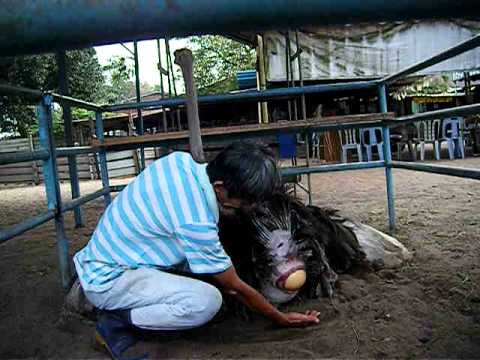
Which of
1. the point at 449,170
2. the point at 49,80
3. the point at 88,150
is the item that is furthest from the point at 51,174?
the point at 49,80

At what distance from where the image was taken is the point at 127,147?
3016 millimetres

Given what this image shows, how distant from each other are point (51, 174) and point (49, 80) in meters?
13.0

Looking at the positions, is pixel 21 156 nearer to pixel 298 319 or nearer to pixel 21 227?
pixel 21 227

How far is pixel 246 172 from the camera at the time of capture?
1.47 meters

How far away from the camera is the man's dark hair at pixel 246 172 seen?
1.47 metres

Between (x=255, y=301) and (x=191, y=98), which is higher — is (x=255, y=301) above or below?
below

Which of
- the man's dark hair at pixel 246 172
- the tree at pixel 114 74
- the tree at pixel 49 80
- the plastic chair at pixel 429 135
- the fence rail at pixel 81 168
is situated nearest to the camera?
the man's dark hair at pixel 246 172

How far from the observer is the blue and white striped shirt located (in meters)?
1.53

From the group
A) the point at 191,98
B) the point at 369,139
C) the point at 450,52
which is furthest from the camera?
the point at 369,139

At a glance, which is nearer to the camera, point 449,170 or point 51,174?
point 449,170

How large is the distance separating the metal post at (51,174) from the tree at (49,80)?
37.9ft

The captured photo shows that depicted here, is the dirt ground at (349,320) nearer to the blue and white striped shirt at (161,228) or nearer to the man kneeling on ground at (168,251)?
the man kneeling on ground at (168,251)

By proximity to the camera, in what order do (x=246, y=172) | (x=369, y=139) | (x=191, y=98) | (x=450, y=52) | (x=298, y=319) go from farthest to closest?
(x=369, y=139)
(x=191, y=98)
(x=450, y=52)
(x=298, y=319)
(x=246, y=172)

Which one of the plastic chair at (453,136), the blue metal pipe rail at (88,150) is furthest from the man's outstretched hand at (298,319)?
the plastic chair at (453,136)
